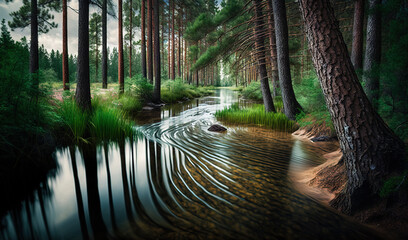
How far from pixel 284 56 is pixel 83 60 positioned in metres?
6.44

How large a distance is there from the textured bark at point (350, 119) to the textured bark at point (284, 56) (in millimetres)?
4766

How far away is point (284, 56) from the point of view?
→ 22.3 ft

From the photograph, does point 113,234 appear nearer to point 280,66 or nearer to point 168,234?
point 168,234

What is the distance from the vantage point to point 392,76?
196cm

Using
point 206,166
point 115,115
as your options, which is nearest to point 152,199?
point 206,166

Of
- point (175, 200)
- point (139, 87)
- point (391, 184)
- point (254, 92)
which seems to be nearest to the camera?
point (391, 184)

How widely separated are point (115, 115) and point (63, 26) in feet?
37.0

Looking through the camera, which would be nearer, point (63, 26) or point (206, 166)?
point (206, 166)

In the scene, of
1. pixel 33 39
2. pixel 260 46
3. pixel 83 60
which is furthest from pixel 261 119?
pixel 33 39

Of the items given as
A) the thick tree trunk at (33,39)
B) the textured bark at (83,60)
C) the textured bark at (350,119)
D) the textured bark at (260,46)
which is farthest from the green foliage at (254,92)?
the textured bark at (350,119)

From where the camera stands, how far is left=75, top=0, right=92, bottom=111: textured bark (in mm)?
5679

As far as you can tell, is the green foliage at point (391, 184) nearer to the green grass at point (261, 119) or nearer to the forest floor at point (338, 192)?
the forest floor at point (338, 192)

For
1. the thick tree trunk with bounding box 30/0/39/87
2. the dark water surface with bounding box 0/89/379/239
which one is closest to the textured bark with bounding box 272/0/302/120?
the dark water surface with bounding box 0/89/379/239

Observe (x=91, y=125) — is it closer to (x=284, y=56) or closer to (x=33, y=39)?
(x=284, y=56)
